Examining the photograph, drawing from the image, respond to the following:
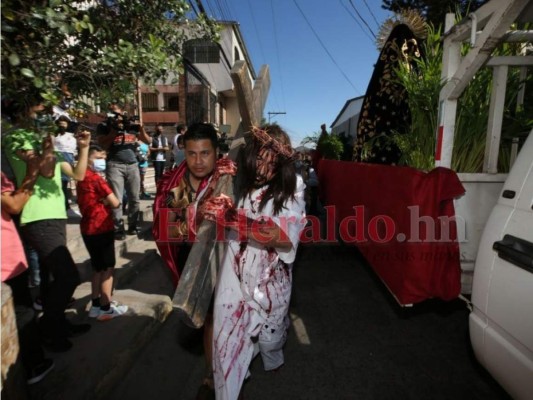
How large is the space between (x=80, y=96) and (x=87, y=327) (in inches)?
72.7

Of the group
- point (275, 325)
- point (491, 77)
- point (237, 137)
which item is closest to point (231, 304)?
point (275, 325)

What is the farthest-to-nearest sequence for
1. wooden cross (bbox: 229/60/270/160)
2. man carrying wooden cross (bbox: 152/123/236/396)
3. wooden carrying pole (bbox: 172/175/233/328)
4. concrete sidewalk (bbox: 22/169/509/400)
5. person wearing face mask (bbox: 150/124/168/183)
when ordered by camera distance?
person wearing face mask (bbox: 150/124/168/183) < concrete sidewalk (bbox: 22/169/509/400) < man carrying wooden cross (bbox: 152/123/236/396) < wooden cross (bbox: 229/60/270/160) < wooden carrying pole (bbox: 172/175/233/328)

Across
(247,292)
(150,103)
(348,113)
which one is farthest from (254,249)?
(150,103)

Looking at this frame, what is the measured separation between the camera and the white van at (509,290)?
134 cm

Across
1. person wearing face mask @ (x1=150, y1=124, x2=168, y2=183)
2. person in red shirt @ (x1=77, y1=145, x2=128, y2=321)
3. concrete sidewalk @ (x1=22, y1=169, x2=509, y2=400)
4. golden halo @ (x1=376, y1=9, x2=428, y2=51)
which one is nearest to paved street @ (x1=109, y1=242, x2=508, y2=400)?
concrete sidewalk @ (x1=22, y1=169, x2=509, y2=400)

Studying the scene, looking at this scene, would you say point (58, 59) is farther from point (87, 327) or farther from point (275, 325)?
point (87, 327)

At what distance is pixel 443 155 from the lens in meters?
2.10

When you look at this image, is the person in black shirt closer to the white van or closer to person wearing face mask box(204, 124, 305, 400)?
person wearing face mask box(204, 124, 305, 400)

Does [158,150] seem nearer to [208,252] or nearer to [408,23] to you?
[408,23]

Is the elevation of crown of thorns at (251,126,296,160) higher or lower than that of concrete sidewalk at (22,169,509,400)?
higher

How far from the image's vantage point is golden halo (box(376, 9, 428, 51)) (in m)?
3.36

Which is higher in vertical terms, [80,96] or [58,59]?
[58,59]

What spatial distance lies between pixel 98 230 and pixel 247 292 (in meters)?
1.52

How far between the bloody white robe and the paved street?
45 cm
